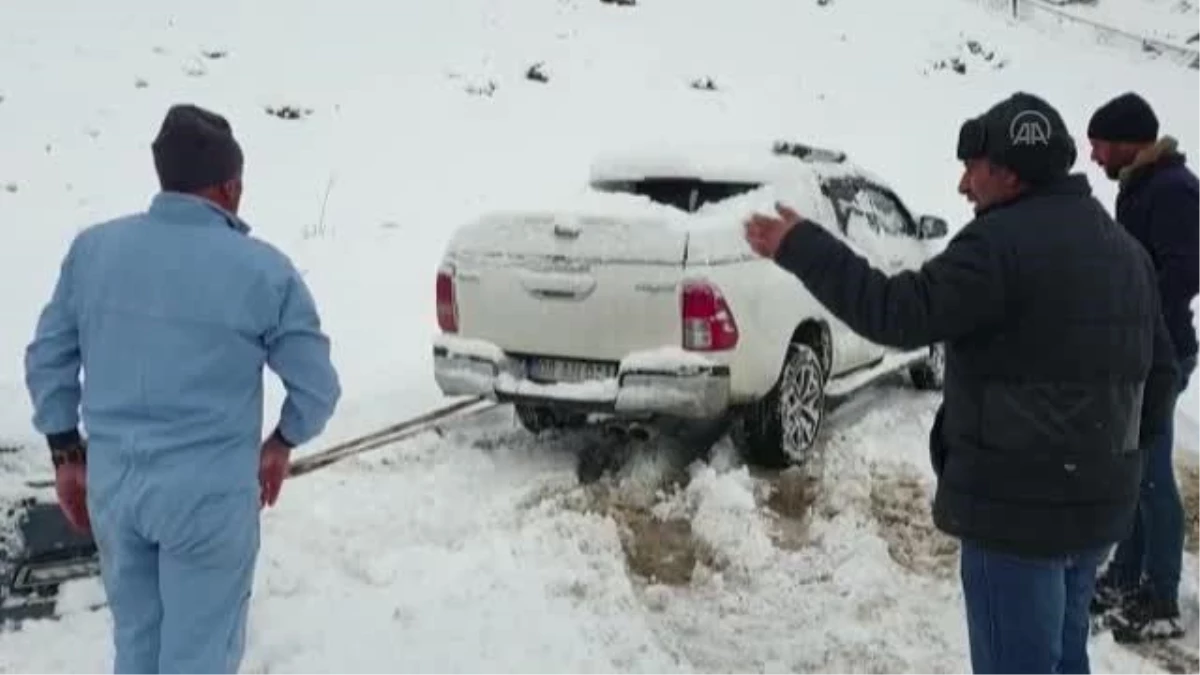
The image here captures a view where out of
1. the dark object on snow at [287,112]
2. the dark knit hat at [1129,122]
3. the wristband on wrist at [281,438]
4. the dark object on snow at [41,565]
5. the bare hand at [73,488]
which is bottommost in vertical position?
the dark object on snow at [41,565]

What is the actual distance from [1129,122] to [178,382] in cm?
334

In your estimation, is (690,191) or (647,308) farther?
(690,191)

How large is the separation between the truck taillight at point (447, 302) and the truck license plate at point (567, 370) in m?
0.52

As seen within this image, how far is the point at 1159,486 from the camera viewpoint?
465cm

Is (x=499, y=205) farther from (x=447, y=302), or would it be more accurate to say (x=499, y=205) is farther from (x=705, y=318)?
(x=705, y=318)

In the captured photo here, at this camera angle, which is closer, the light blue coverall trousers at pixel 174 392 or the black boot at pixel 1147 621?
the light blue coverall trousers at pixel 174 392

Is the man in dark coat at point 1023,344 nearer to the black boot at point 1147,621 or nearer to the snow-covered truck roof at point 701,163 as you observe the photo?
the black boot at point 1147,621

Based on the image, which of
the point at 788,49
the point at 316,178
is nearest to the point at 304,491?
the point at 316,178

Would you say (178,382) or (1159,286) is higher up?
(178,382)

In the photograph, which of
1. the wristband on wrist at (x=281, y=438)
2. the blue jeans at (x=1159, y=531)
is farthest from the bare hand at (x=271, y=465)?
the blue jeans at (x=1159, y=531)

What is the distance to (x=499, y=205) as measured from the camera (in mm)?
14539

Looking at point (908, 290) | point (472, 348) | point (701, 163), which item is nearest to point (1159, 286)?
point (908, 290)

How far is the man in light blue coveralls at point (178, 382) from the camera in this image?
9.93ft

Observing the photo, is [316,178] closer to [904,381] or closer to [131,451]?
[904,381]
